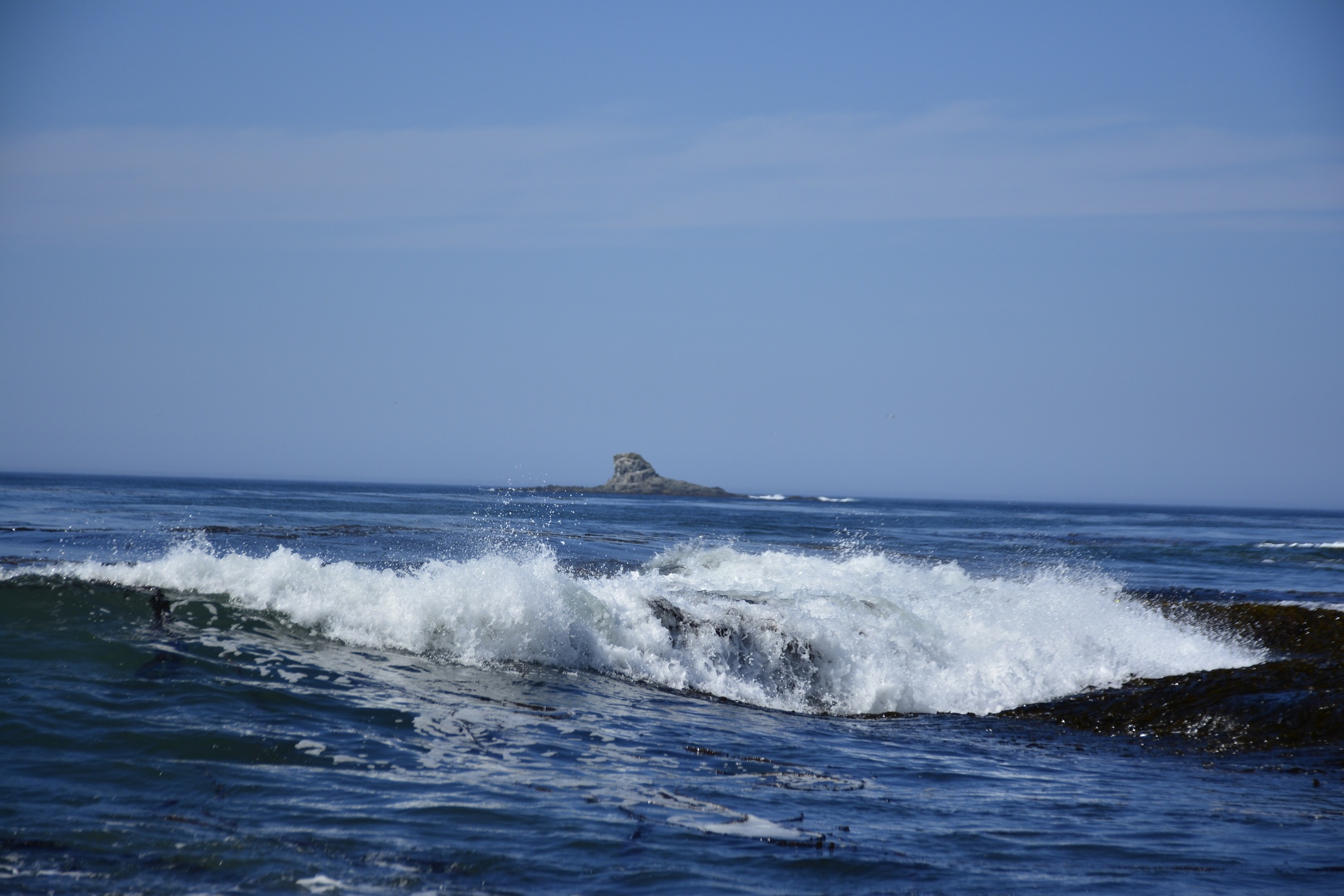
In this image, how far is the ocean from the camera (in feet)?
16.5

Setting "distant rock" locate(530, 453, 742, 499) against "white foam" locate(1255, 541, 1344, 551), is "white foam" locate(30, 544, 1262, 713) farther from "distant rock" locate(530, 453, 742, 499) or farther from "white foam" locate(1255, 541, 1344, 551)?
"distant rock" locate(530, 453, 742, 499)

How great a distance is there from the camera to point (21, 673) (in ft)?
26.6

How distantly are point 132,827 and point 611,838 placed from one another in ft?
9.19

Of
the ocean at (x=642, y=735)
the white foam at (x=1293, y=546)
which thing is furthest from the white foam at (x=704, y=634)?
the white foam at (x=1293, y=546)

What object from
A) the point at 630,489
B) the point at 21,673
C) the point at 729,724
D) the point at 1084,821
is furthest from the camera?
the point at 630,489

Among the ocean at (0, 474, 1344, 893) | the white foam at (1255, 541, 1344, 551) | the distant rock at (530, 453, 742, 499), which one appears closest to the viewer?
the ocean at (0, 474, 1344, 893)

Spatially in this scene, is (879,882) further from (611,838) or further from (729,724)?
(729,724)

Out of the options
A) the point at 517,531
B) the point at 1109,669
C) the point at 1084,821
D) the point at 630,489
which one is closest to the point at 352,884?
the point at 1084,821

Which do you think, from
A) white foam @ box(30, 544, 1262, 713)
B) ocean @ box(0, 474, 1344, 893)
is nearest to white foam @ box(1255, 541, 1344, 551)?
ocean @ box(0, 474, 1344, 893)

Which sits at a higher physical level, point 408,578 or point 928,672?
point 408,578

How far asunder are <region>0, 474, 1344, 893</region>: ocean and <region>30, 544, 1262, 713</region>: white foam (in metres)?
0.05

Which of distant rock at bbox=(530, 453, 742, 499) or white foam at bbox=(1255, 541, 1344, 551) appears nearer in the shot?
white foam at bbox=(1255, 541, 1344, 551)

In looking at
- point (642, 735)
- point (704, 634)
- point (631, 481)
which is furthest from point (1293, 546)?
point (631, 481)

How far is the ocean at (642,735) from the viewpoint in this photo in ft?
16.5
